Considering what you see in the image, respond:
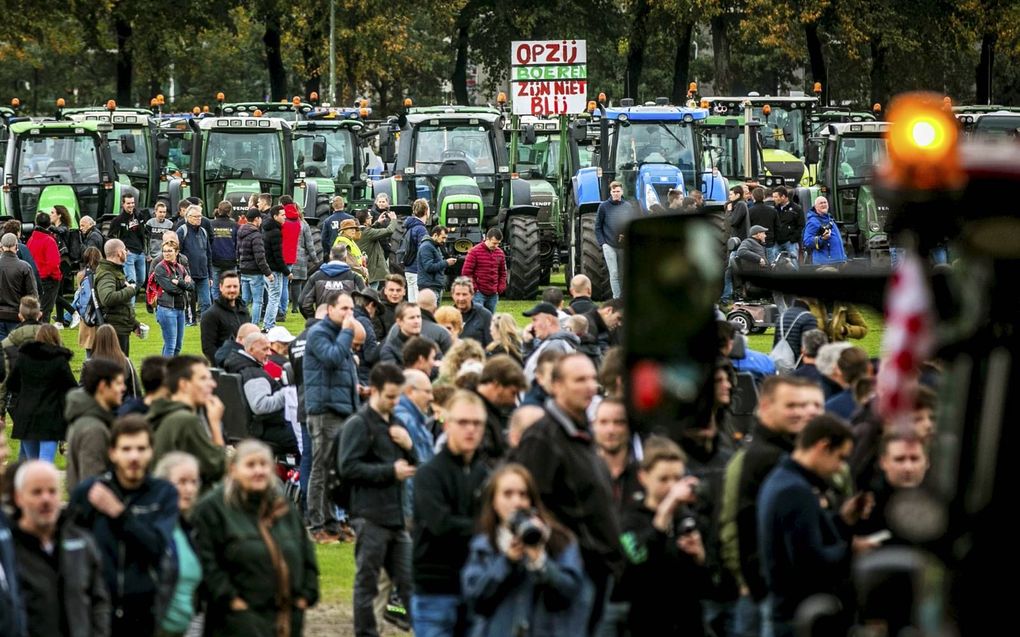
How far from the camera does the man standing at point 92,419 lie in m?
9.71

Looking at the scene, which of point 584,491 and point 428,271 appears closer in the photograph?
point 584,491

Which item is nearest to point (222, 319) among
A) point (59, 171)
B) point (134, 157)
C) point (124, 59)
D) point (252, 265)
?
point (252, 265)

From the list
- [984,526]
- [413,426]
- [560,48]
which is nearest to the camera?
Answer: [984,526]

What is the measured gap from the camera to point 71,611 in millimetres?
7602

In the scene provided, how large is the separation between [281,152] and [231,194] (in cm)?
115

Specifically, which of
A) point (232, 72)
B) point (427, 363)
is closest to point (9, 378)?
point (427, 363)

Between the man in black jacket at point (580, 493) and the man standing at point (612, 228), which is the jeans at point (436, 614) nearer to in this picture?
the man in black jacket at point (580, 493)

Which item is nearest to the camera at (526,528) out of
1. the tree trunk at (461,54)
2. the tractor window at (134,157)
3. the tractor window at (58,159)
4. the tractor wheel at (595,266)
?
the tractor wheel at (595,266)

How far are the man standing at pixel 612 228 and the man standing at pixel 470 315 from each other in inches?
384

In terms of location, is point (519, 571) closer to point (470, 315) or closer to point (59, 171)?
point (470, 315)

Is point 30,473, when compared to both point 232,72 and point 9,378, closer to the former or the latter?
point 9,378

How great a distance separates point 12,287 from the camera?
64.1 ft

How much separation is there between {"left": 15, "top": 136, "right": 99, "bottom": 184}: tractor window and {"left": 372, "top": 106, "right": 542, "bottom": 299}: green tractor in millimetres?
4704

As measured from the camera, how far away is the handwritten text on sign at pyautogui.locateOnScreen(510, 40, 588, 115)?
102ft
